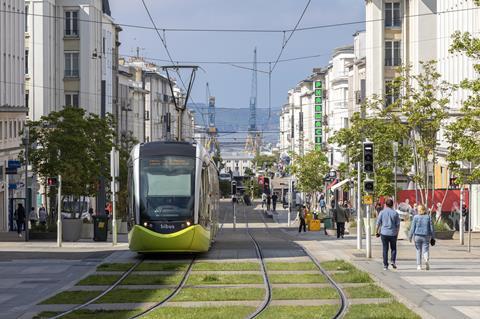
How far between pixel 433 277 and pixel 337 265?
15.1 ft

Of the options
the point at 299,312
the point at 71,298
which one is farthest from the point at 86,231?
the point at 299,312

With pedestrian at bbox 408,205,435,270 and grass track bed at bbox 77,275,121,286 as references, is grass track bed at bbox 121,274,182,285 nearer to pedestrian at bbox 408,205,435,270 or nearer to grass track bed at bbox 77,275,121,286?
grass track bed at bbox 77,275,121,286

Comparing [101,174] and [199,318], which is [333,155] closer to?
[101,174]

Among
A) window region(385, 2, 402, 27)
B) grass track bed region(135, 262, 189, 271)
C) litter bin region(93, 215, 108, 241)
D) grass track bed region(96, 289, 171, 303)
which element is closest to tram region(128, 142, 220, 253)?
grass track bed region(135, 262, 189, 271)

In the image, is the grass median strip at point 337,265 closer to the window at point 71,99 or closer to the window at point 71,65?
the window at point 71,99

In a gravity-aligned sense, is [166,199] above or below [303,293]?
above

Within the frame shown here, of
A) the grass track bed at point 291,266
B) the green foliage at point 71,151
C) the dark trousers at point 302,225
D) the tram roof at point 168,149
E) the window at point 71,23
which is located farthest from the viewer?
the window at point 71,23

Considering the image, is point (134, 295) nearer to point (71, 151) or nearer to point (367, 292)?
point (367, 292)

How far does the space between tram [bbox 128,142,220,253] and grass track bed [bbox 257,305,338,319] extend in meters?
13.9

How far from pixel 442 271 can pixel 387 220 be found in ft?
5.75

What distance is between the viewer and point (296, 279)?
27.8 metres

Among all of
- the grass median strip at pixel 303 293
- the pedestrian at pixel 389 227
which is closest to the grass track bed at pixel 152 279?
the grass median strip at pixel 303 293

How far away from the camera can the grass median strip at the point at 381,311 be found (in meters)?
19.0

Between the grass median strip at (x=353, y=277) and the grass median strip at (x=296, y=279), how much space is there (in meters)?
0.35
